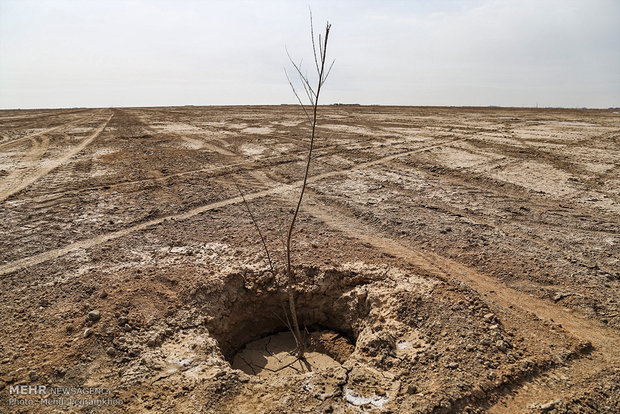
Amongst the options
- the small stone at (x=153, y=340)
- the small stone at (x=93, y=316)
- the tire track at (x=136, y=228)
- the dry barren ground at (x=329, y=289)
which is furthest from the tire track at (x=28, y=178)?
the small stone at (x=153, y=340)

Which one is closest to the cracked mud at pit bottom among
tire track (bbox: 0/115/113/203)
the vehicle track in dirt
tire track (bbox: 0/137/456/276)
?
the vehicle track in dirt

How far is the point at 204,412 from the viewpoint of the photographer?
2.35 m

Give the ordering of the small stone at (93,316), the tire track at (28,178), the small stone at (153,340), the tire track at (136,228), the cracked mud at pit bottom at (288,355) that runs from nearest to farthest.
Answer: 1. the small stone at (153,340)
2. the small stone at (93,316)
3. the cracked mud at pit bottom at (288,355)
4. the tire track at (136,228)
5. the tire track at (28,178)

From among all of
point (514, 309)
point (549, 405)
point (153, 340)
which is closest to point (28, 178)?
point (153, 340)

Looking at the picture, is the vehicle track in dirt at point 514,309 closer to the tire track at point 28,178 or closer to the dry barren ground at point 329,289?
the dry barren ground at point 329,289

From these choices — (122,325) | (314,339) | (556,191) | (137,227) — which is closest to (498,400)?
(314,339)

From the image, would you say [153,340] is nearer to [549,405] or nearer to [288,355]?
[288,355]

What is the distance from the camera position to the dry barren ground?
2492mm

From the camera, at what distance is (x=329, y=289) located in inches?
147

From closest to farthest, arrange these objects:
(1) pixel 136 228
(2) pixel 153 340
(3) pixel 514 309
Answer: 1. (2) pixel 153 340
2. (3) pixel 514 309
3. (1) pixel 136 228

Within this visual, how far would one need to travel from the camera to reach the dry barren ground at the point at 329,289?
2.49 meters

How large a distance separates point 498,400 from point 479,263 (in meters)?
1.82

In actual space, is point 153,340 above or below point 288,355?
above

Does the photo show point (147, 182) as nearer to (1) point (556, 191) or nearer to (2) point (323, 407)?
(2) point (323, 407)
